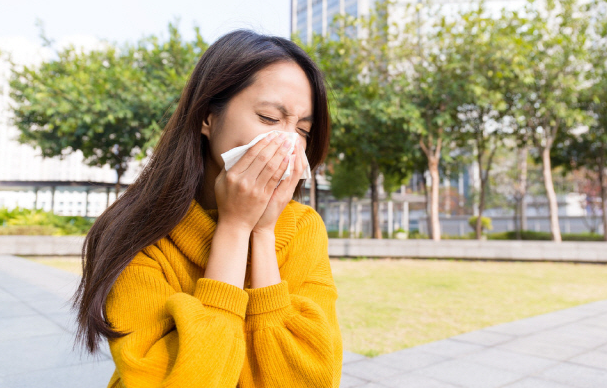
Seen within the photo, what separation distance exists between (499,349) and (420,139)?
11.4 m

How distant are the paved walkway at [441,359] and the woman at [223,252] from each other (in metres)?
2.10

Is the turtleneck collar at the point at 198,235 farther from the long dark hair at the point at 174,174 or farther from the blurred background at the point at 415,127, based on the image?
the blurred background at the point at 415,127

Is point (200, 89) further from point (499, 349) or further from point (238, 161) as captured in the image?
point (499, 349)

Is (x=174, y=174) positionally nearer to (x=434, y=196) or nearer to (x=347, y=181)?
(x=434, y=196)

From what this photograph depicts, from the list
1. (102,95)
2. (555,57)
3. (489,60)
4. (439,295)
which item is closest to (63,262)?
(102,95)

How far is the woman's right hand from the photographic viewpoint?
1.09 metres

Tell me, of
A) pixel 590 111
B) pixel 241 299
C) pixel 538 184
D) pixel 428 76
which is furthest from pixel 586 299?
pixel 538 184

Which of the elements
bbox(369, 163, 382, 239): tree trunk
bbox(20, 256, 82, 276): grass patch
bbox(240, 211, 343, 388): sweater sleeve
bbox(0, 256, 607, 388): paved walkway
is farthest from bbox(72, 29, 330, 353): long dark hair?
bbox(369, 163, 382, 239): tree trunk

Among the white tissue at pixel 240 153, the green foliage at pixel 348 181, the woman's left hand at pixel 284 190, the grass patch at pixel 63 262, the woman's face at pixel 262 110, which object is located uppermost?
the green foliage at pixel 348 181

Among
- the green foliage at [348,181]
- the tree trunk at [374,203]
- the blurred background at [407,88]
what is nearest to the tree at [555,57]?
the blurred background at [407,88]

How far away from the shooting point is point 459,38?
14078mm

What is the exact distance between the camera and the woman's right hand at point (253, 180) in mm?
1087

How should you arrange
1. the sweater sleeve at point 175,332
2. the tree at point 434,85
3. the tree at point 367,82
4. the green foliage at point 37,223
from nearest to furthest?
the sweater sleeve at point 175,332, the green foliage at point 37,223, the tree at point 434,85, the tree at point 367,82

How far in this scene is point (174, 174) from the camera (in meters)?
1.25
